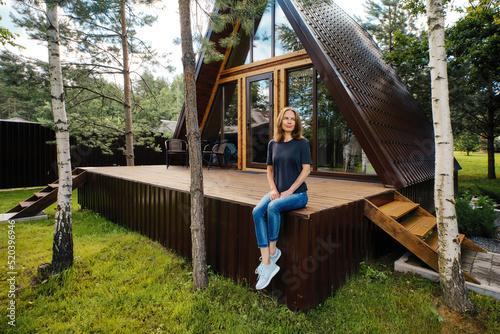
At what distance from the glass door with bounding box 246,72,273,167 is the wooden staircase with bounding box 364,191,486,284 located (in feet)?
10.2

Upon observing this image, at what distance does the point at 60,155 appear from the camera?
2.97 metres

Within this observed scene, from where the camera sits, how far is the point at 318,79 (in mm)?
5215

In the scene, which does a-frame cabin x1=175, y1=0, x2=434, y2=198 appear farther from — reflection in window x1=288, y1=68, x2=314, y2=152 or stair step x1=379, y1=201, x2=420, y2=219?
stair step x1=379, y1=201, x2=420, y2=219

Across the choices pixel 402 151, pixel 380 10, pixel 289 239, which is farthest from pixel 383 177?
pixel 380 10

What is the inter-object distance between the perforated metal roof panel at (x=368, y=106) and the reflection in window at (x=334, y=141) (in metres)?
0.63

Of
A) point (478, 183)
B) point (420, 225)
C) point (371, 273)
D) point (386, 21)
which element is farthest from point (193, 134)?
point (386, 21)

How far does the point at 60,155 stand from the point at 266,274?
2559mm

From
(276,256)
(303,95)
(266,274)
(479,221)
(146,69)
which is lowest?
(479,221)

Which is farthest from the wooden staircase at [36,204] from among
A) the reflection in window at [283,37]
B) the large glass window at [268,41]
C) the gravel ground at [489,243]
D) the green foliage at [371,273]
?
the gravel ground at [489,243]

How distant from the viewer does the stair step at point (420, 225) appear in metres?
2.74

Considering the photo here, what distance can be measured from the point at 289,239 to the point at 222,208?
903 millimetres

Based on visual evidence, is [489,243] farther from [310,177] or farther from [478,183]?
[478,183]

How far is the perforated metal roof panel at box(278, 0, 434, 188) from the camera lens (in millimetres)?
3664

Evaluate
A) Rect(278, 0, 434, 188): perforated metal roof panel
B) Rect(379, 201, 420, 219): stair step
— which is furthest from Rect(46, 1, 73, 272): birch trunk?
Rect(379, 201, 420, 219): stair step
